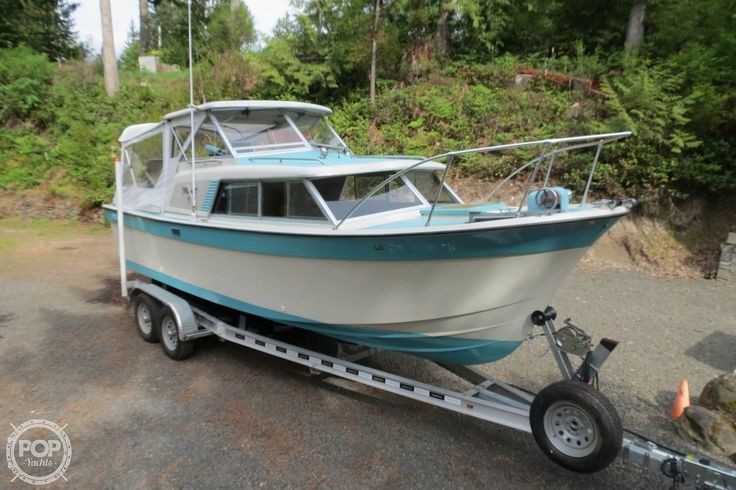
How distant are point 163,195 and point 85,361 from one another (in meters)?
1.97

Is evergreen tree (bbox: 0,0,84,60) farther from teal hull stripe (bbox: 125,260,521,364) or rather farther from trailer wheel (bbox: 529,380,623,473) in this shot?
trailer wheel (bbox: 529,380,623,473)

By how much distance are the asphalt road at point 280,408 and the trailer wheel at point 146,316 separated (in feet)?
0.48

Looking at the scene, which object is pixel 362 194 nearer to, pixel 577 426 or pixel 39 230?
pixel 577 426

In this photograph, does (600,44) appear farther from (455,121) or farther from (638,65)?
(455,121)

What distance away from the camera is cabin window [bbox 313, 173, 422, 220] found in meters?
3.81

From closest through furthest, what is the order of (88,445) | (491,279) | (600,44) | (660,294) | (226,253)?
1. (491,279)
2. (88,445)
3. (226,253)
4. (660,294)
5. (600,44)

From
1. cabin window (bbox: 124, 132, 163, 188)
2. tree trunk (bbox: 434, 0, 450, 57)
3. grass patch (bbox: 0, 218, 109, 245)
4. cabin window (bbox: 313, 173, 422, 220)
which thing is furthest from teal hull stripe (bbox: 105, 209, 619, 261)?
tree trunk (bbox: 434, 0, 450, 57)

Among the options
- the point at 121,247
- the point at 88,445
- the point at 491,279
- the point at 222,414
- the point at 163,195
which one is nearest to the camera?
the point at 491,279

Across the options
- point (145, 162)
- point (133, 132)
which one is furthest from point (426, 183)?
point (133, 132)

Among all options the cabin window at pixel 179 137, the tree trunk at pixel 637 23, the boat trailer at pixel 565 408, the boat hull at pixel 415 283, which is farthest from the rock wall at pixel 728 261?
the cabin window at pixel 179 137

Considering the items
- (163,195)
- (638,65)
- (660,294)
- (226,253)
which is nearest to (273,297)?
(226,253)

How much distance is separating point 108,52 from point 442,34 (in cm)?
1210

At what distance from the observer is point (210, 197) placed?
175 inches

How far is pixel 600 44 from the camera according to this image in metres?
14.4
